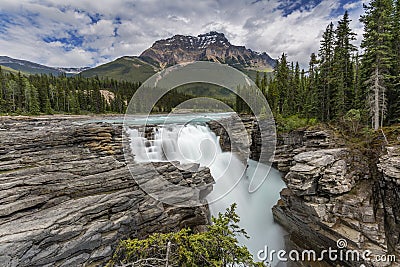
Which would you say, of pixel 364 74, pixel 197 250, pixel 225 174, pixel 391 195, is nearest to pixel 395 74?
pixel 364 74

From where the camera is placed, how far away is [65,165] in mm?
10062

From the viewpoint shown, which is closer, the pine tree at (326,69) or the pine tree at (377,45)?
the pine tree at (377,45)

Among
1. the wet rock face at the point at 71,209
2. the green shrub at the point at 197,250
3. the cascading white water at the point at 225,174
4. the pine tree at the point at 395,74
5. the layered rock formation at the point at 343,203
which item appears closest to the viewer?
the green shrub at the point at 197,250

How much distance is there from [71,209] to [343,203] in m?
14.2

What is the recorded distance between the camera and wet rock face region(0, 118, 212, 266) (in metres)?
Result: 6.48

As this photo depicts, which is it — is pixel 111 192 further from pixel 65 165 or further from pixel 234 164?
pixel 234 164

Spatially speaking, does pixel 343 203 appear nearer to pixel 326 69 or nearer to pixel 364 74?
pixel 364 74

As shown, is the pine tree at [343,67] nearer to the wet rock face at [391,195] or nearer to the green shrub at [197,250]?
the wet rock face at [391,195]

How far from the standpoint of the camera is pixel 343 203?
36.0 ft

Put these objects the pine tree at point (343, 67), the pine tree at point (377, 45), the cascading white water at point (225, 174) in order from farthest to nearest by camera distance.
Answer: the pine tree at point (343, 67) → the pine tree at point (377, 45) → the cascading white water at point (225, 174)

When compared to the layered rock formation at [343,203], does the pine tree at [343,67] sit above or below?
above

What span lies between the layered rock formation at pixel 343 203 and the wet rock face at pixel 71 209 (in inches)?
260

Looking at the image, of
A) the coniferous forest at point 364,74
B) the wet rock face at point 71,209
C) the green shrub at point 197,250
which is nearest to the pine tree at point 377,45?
the coniferous forest at point 364,74

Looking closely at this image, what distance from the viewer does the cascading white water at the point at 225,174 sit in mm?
14273
